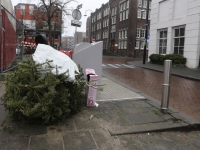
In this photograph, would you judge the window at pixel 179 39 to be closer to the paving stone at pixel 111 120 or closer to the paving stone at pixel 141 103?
the paving stone at pixel 141 103

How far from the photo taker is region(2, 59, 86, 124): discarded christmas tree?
3.00 meters

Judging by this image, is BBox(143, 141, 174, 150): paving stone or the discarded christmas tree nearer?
BBox(143, 141, 174, 150): paving stone

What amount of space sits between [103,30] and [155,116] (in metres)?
49.5

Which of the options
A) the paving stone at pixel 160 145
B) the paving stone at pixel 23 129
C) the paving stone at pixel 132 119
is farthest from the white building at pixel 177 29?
the paving stone at pixel 23 129

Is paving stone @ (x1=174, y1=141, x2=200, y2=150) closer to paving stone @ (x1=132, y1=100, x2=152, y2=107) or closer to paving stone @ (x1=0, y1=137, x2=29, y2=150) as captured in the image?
paving stone @ (x1=132, y1=100, x2=152, y2=107)

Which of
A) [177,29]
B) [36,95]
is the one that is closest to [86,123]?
[36,95]

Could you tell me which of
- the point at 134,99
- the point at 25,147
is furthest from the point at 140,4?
the point at 25,147

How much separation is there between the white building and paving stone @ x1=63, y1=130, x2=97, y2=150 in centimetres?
1316

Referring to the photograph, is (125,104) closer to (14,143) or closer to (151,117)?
(151,117)

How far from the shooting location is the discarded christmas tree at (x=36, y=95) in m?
3.00

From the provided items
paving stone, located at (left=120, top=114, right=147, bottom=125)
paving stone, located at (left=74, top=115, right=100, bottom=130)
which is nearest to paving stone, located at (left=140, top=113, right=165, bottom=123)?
paving stone, located at (left=120, top=114, right=147, bottom=125)

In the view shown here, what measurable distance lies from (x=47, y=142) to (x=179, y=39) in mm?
15251

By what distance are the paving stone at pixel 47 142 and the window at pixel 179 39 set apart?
1476 cm

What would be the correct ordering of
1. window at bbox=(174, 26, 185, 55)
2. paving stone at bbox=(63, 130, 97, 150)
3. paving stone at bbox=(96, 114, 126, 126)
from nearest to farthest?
paving stone at bbox=(63, 130, 97, 150) < paving stone at bbox=(96, 114, 126, 126) < window at bbox=(174, 26, 185, 55)
